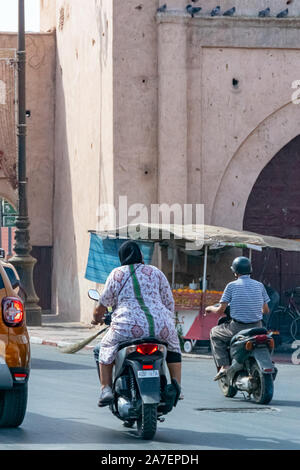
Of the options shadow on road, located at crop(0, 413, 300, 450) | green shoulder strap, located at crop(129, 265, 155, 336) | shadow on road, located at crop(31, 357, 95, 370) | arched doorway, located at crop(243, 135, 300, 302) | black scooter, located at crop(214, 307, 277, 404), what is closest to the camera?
shadow on road, located at crop(0, 413, 300, 450)

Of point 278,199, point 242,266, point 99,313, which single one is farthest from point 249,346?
point 278,199

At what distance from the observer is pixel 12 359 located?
9.58 meters

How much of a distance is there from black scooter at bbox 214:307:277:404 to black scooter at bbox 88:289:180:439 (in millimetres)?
2973

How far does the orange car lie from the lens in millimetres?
9547

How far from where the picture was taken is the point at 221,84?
967 inches

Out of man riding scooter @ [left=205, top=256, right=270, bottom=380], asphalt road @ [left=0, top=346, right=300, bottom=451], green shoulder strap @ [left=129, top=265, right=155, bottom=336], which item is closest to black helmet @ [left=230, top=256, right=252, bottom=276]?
man riding scooter @ [left=205, top=256, right=270, bottom=380]

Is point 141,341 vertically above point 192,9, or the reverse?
point 192,9

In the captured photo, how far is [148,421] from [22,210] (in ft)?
57.1

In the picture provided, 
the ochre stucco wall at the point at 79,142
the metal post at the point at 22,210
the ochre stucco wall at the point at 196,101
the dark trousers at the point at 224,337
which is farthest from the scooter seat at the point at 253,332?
the metal post at the point at 22,210

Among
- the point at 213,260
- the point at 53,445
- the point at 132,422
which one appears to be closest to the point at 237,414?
the point at 132,422

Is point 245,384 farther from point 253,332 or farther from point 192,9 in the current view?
point 192,9

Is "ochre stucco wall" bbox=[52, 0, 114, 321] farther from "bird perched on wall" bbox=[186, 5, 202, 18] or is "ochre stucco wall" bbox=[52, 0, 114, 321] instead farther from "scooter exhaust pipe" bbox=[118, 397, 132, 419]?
"scooter exhaust pipe" bbox=[118, 397, 132, 419]

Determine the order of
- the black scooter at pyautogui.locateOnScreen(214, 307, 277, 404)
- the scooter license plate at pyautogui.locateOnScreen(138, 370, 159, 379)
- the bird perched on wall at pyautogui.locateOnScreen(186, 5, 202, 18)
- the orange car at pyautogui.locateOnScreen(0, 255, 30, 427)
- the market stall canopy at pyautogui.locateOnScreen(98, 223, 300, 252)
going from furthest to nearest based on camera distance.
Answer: the bird perched on wall at pyautogui.locateOnScreen(186, 5, 202, 18) < the market stall canopy at pyautogui.locateOnScreen(98, 223, 300, 252) < the black scooter at pyautogui.locateOnScreen(214, 307, 277, 404) < the orange car at pyautogui.locateOnScreen(0, 255, 30, 427) < the scooter license plate at pyautogui.locateOnScreen(138, 370, 159, 379)
